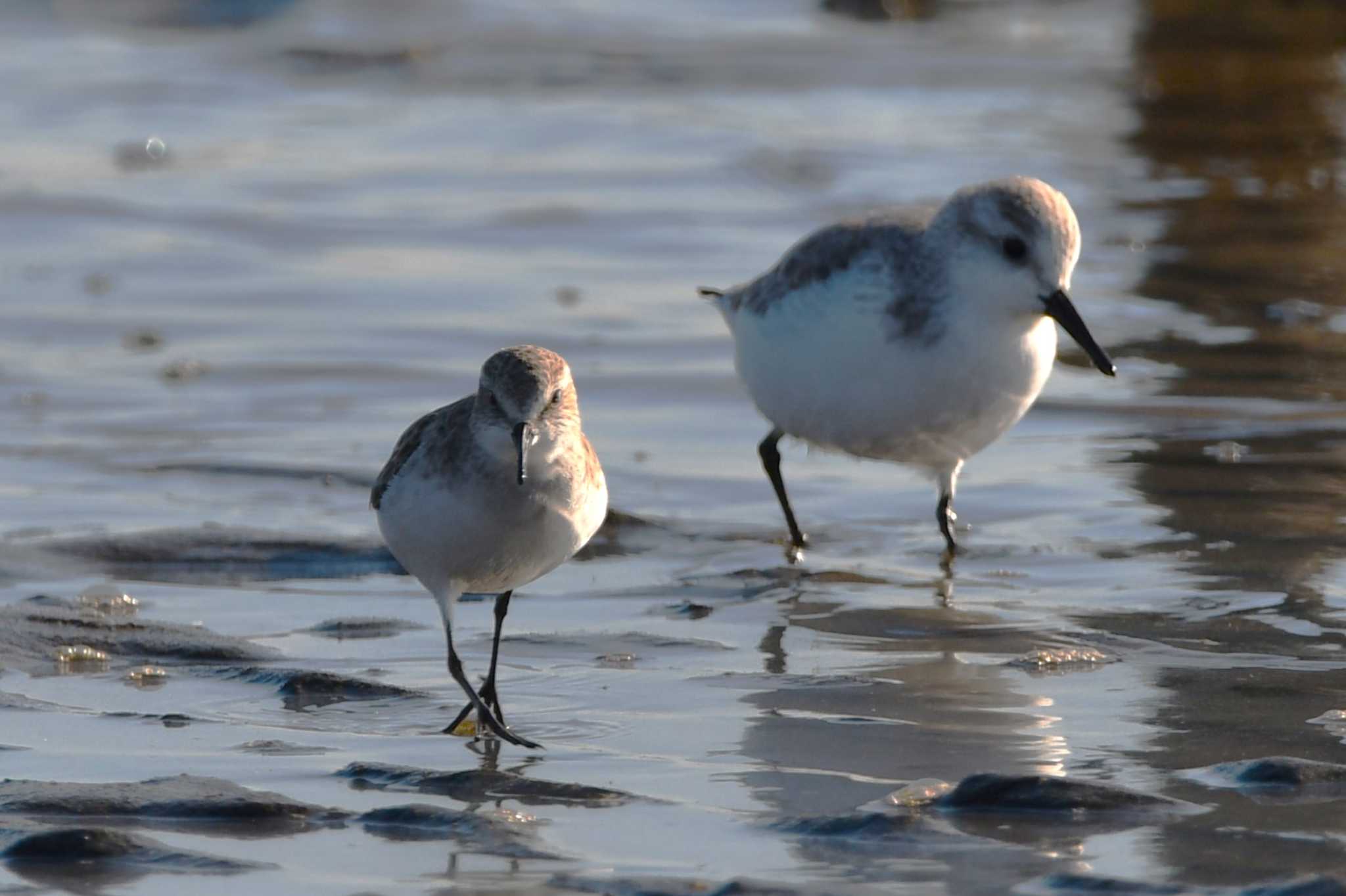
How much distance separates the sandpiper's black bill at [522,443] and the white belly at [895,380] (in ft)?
5.93

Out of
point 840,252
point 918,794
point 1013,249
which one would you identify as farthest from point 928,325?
point 918,794

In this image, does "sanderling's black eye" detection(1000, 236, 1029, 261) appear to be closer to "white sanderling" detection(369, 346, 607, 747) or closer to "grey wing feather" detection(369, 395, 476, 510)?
"white sanderling" detection(369, 346, 607, 747)

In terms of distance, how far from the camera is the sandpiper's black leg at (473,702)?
443cm

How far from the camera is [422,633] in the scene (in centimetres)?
541

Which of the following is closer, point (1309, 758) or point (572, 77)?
point (1309, 758)

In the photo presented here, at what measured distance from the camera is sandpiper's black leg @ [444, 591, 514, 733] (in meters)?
4.59

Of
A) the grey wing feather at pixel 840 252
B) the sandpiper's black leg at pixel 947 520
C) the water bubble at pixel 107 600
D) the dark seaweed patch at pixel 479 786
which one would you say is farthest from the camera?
the sandpiper's black leg at pixel 947 520

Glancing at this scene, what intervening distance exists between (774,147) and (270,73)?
4777 mm

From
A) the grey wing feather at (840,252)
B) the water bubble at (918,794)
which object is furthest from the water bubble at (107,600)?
the water bubble at (918,794)

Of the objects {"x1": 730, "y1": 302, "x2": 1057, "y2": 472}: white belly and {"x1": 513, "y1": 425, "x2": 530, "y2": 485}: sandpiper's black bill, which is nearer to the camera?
{"x1": 513, "y1": 425, "x2": 530, "y2": 485}: sandpiper's black bill

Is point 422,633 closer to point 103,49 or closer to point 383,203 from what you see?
point 383,203

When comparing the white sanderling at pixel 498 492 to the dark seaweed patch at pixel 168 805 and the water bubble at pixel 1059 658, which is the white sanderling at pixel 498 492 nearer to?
the dark seaweed patch at pixel 168 805

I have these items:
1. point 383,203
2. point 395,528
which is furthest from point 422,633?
point 383,203

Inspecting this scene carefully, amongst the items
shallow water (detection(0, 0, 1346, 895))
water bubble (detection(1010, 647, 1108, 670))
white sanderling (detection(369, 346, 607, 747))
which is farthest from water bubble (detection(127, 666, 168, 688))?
water bubble (detection(1010, 647, 1108, 670))
